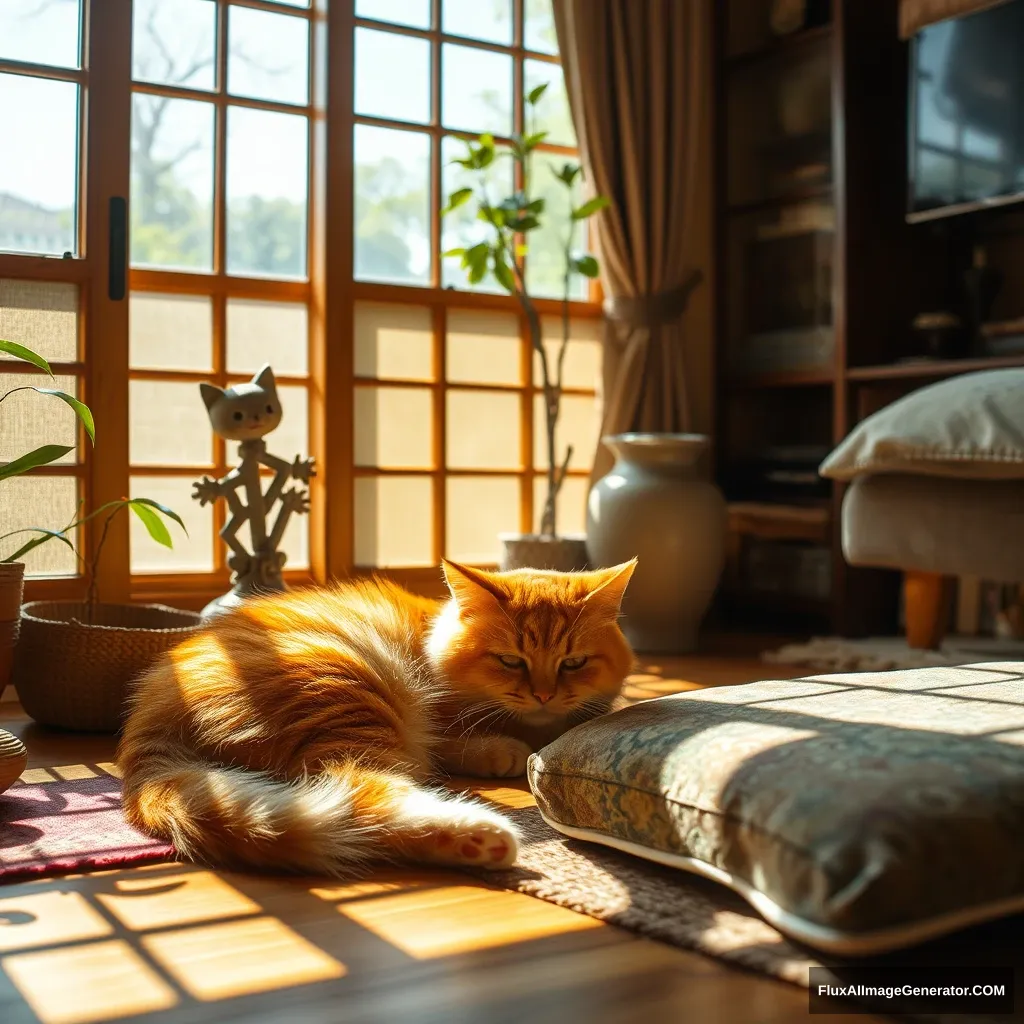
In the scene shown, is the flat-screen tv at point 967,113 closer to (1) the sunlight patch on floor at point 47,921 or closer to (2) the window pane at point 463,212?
(2) the window pane at point 463,212

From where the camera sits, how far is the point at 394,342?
142 inches

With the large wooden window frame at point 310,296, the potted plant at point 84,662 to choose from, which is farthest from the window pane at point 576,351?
the potted plant at point 84,662

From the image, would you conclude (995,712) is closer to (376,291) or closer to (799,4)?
(376,291)

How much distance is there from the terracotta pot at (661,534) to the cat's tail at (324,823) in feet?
6.47

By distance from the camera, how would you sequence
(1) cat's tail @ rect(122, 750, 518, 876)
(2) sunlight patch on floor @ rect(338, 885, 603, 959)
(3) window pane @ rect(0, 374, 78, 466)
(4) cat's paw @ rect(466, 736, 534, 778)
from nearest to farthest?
(2) sunlight patch on floor @ rect(338, 885, 603, 959)
(1) cat's tail @ rect(122, 750, 518, 876)
(4) cat's paw @ rect(466, 736, 534, 778)
(3) window pane @ rect(0, 374, 78, 466)

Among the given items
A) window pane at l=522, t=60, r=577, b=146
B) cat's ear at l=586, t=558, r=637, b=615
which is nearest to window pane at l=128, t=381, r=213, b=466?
window pane at l=522, t=60, r=577, b=146

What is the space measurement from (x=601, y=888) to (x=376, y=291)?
2.54 meters

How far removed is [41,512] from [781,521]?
2.17 m

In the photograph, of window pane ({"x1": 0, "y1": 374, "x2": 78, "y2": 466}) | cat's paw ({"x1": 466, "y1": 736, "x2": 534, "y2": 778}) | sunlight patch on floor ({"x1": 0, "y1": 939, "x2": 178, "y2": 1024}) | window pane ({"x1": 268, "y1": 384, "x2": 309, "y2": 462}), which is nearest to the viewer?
sunlight patch on floor ({"x1": 0, "y1": 939, "x2": 178, "y2": 1024})

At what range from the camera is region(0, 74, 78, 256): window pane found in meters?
3.00

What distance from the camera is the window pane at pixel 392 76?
3541 mm

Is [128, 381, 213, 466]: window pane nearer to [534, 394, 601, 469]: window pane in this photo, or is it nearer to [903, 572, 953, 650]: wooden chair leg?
[534, 394, 601, 469]: window pane

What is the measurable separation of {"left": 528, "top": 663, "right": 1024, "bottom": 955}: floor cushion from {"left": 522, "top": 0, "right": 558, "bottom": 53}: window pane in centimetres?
289

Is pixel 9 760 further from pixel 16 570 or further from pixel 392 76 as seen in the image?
pixel 392 76
